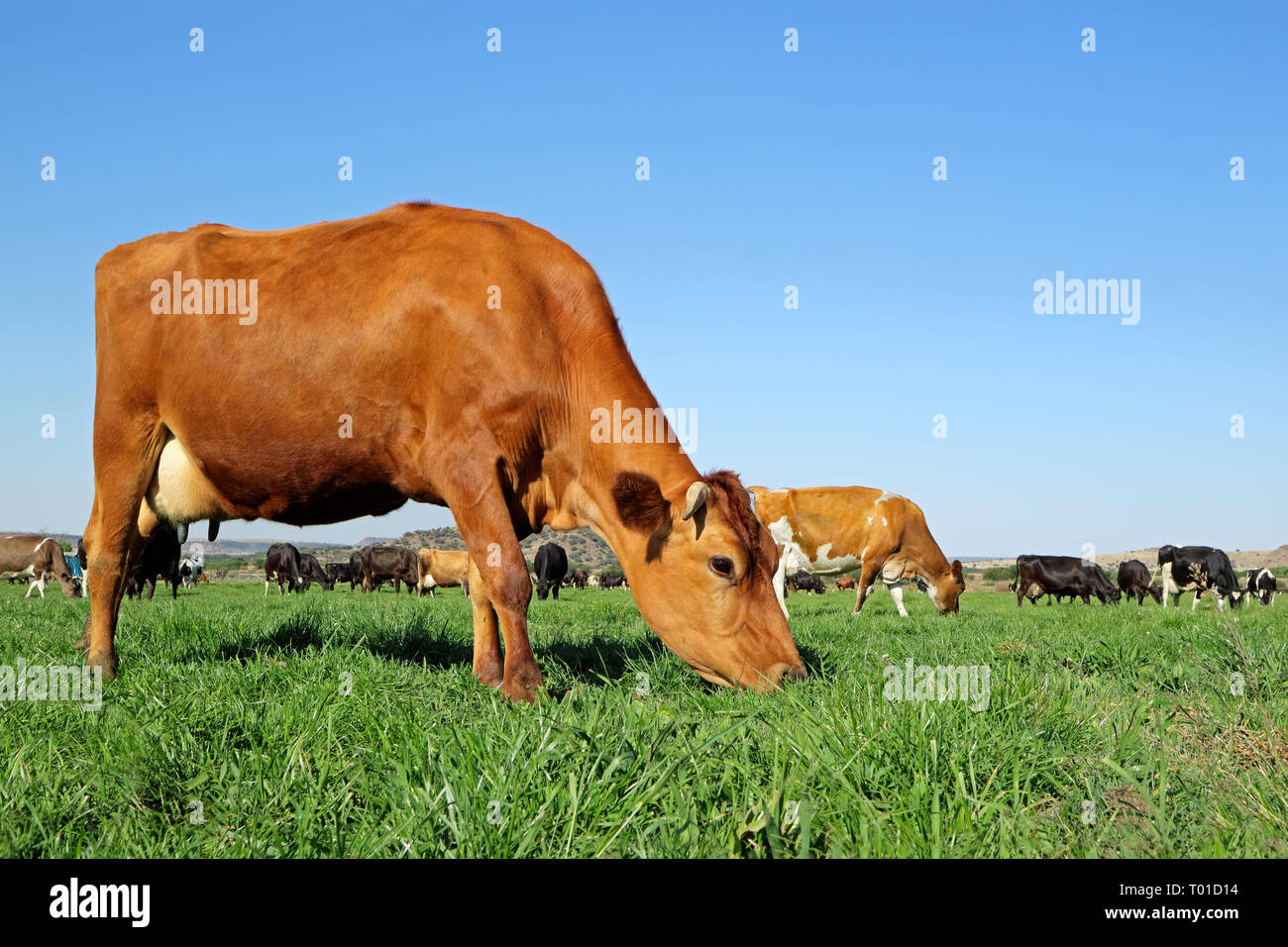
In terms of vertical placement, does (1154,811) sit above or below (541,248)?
below

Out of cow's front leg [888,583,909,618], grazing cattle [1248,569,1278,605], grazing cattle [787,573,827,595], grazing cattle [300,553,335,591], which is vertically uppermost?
cow's front leg [888,583,909,618]

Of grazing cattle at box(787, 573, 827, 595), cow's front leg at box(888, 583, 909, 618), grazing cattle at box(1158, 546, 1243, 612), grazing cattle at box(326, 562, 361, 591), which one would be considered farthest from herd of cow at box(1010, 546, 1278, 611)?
grazing cattle at box(326, 562, 361, 591)

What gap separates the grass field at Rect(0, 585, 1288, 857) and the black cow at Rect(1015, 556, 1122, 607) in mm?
38063

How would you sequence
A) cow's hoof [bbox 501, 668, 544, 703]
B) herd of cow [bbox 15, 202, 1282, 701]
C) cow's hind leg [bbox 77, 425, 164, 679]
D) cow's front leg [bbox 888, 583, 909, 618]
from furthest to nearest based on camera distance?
cow's front leg [bbox 888, 583, 909, 618] → cow's hind leg [bbox 77, 425, 164, 679] → herd of cow [bbox 15, 202, 1282, 701] → cow's hoof [bbox 501, 668, 544, 703]

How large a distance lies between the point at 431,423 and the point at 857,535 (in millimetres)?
16015

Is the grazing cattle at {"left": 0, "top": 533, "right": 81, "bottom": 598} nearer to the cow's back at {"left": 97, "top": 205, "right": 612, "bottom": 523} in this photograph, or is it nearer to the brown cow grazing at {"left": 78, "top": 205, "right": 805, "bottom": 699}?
the cow's back at {"left": 97, "top": 205, "right": 612, "bottom": 523}

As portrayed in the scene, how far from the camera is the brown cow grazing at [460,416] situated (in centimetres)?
499

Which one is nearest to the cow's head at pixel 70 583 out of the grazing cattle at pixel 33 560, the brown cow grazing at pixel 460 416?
the grazing cattle at pixel 33 560

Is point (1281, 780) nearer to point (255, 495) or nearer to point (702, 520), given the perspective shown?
point (702, 520)

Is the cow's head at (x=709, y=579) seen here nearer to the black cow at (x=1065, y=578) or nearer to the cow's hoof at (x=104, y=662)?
the cow's hoof at (x=104, y=662)

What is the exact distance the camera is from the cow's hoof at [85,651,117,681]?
5.59 meters
